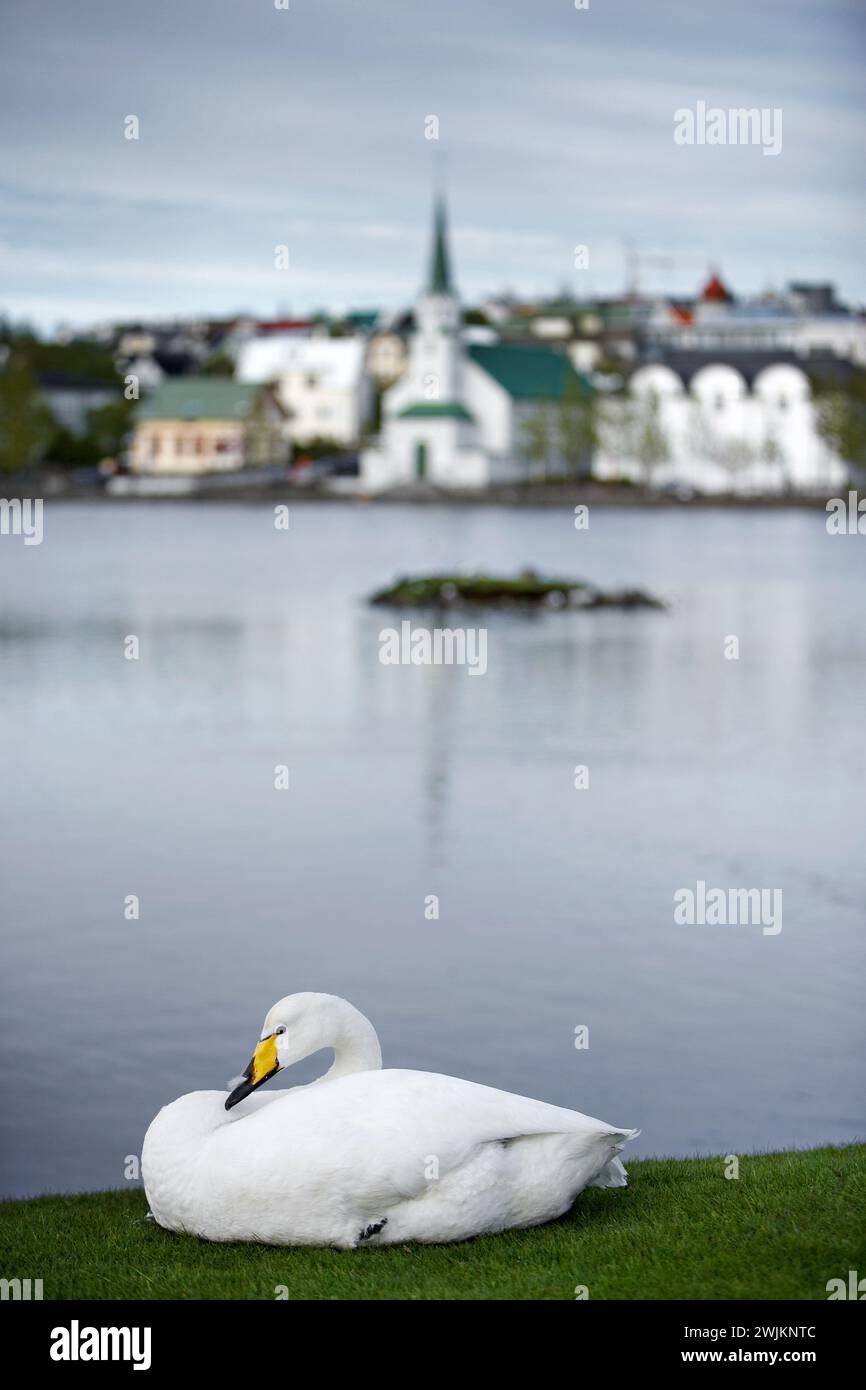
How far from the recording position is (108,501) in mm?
84750

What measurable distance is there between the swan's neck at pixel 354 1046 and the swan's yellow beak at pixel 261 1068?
15 cm

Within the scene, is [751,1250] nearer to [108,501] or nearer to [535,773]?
[535,773]

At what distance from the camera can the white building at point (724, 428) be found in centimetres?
8894

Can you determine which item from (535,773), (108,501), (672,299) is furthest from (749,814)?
(672,299)

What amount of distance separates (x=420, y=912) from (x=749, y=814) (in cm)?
387

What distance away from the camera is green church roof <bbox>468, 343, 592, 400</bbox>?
336 feet

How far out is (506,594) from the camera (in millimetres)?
33156

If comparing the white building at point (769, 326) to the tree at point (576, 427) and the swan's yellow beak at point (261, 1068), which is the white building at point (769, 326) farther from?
the swan's yellow beak at point (261, 1068)

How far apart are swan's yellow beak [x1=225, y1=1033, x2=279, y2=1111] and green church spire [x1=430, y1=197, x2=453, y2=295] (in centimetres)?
8332
